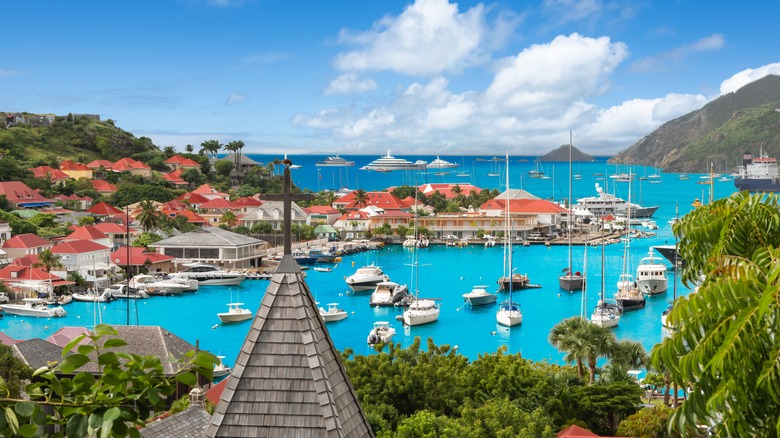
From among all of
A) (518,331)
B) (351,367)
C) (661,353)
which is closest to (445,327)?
(518,331)

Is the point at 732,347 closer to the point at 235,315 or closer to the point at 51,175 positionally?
the point at 235,315

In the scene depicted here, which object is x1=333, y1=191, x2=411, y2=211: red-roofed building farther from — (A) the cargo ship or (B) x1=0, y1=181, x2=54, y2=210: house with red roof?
(A) the cargo ship

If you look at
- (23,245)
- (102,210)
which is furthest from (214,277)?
(102,210)

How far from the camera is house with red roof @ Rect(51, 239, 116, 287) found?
52938 millimetres

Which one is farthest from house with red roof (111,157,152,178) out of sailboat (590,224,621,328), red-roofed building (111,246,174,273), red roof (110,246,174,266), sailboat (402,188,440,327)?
sailboat (590,224,621,328)

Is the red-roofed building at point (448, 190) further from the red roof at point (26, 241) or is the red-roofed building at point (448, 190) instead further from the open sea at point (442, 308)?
the red roof at point (26, 241)

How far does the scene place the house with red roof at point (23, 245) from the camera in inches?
2165

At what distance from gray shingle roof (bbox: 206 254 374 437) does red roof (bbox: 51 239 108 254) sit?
51005 mm

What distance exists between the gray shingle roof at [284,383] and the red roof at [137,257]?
176 feet

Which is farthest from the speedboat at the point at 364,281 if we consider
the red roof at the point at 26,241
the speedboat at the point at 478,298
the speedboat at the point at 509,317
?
the red roof at the point at 26,241

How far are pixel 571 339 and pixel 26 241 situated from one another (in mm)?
45034

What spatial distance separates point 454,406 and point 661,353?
42.6ft

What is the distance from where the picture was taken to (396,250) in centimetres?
7375

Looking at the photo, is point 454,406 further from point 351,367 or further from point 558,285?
point 558,285
